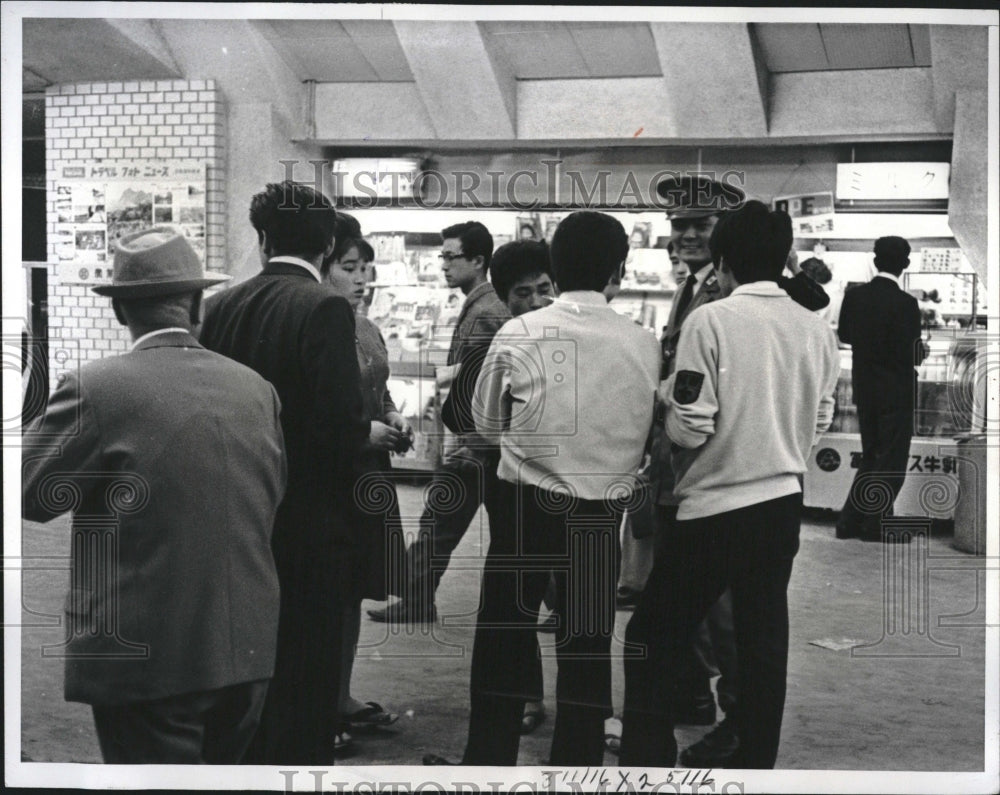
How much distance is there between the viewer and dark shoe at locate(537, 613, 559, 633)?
123 inches

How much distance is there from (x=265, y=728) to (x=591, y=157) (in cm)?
179

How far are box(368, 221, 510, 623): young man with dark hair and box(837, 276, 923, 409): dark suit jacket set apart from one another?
3.20 feet

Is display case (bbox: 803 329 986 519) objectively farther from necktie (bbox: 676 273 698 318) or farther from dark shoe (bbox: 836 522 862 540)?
necktie (bbox: 676 273 698 318)

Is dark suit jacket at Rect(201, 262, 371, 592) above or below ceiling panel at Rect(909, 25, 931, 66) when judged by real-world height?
below

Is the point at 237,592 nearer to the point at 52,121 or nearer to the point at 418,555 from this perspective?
the point at 418,555

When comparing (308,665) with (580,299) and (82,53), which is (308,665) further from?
(82,53)

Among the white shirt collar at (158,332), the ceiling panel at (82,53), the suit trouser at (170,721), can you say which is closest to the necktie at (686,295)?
the white shirt collar at (158,332)

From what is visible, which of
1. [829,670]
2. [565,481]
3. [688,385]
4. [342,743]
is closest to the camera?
[688,385]

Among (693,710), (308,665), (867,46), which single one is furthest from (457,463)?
(867,46)

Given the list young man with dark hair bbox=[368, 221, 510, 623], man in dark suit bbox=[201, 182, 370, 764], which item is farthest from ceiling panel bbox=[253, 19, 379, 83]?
young man with dark hair bbox=[368, 221, 510, 623]

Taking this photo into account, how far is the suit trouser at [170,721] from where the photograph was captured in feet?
8.20

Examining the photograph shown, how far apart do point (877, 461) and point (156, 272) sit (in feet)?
6.42

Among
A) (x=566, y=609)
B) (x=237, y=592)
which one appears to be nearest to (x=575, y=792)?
(x=566, y=609)

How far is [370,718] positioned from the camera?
10.7ft
